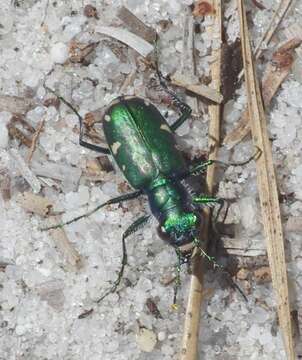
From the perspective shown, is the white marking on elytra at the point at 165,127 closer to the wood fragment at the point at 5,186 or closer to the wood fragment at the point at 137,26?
the wood fragment at the point at 137,26

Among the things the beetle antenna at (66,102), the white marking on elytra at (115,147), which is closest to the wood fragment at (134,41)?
the beetle antenna at (66,102)

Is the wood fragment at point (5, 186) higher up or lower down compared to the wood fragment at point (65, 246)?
higher up

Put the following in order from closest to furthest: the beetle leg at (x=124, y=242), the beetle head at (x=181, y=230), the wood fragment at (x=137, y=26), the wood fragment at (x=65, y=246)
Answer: the beetle head at (x=181, y=230), the beetle leg at (x=124, y=242), the wood fragment at (x=65, y=246), the wood fragment at (x=137, y=26)

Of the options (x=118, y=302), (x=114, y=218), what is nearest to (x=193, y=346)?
(x=118, y=302)

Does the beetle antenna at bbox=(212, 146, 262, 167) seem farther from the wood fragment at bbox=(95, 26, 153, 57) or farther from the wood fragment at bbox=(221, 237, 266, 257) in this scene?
the wood fragment at bbox=(95, 26, 153, 57)

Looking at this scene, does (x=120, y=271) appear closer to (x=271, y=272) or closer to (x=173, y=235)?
(x=173, y=235)

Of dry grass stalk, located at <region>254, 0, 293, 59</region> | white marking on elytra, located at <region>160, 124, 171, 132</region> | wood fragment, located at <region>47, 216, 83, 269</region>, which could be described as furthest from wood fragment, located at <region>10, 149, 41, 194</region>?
dry grass stalk, located at <region>254, 0, 293, 59</region>
